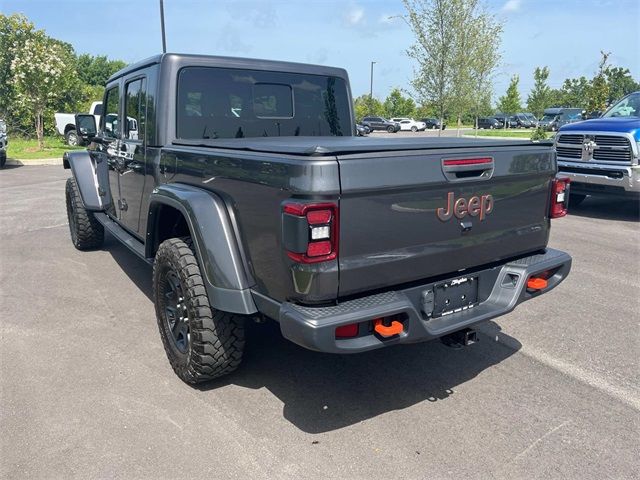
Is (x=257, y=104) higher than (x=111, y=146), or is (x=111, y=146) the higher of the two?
(x=257, y=104)

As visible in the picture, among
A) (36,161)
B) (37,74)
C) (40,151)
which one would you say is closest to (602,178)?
(36,161)

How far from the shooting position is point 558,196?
11.4 feet

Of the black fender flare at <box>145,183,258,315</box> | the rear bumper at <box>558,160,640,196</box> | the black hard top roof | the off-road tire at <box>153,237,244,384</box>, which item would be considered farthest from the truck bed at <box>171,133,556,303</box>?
the rear bumper at <box>558,160,640,196</box>

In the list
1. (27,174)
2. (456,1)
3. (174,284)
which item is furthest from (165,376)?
(456,1)

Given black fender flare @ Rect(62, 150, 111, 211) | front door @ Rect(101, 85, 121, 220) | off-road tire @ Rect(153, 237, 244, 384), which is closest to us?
off-road tire @ Rect(153, 237, 244, 384)

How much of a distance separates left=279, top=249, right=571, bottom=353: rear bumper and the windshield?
745cm

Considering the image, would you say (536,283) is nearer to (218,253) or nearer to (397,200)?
(397,200)

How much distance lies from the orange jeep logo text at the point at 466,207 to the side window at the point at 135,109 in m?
2.56

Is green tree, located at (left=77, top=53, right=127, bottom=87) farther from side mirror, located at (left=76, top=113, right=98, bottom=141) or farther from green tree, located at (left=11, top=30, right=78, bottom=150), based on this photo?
side mirror, located at (left=76, top=113, right=98, bottom=141)

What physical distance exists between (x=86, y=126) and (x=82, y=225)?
→ 47.6 inches

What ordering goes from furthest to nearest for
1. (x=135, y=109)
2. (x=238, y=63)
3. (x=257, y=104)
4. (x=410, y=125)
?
(x=410, y=125)
(x=135, y=109)
(x=257, y=104)
(x=238, y=63)

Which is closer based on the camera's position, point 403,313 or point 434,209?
point 403,313

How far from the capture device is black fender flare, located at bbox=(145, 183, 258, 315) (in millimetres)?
2855

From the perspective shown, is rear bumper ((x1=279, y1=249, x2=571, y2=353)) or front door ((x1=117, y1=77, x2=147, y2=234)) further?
front door ((x1=117, y1=77, x2=147, y2=234))
